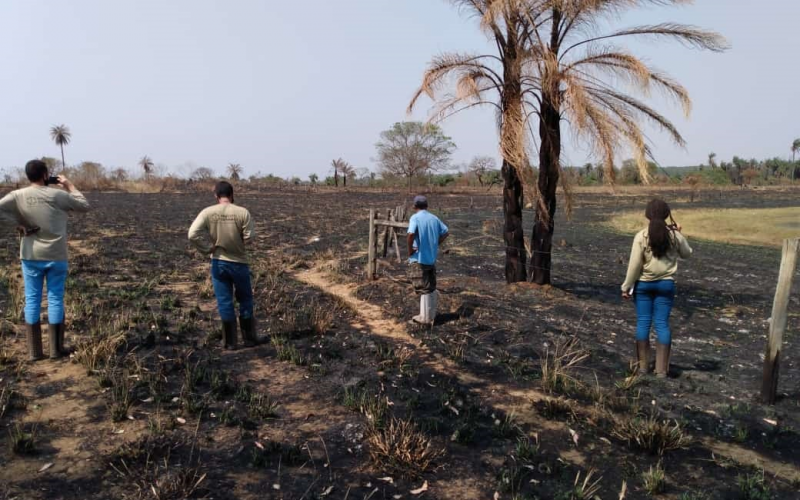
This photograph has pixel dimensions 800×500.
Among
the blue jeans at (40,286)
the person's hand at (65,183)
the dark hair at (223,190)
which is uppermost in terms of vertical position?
the person's hand at (65,183)

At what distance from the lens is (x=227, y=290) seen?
17.8 feet

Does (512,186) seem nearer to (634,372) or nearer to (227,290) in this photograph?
(634,372)

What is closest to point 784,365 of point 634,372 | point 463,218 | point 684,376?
point 684,376

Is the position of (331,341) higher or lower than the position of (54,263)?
lower

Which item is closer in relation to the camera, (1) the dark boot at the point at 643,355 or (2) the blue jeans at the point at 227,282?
(1) the dark boot at the point at 643,355

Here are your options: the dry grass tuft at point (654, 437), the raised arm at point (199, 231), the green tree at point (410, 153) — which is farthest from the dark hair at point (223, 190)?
the green tree at point (410, 153)

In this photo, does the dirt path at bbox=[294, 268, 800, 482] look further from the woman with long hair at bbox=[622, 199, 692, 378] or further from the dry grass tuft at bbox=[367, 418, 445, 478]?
the woman with long hair at bbox=[622, 199, 692, 378]

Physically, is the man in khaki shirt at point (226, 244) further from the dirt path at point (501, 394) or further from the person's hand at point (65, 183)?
the dirt path at point (501, 394)

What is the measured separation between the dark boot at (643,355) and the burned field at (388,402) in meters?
0.21

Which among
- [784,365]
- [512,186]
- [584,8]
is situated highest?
[584,8]

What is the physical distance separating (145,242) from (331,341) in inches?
424

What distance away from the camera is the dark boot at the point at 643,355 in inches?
207

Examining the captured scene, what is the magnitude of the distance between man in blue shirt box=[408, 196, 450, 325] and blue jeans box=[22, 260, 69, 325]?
Result: 12.6 feet

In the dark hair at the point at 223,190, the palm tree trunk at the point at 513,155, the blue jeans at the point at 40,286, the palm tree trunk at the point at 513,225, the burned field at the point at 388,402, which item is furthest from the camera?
the palm tree trunk at the point at 513,225
